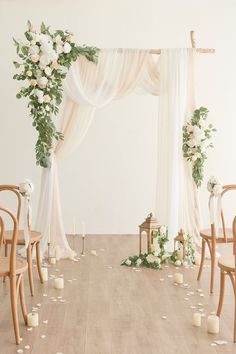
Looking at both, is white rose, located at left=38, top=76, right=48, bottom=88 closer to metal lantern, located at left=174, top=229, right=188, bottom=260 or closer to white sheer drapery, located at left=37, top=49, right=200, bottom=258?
white sheer drapery, located at left=37, top=49, right=200, bottom=258

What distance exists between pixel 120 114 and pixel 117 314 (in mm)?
3614

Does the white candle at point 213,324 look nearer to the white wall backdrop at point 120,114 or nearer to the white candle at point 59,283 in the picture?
the white candle at point 59,283

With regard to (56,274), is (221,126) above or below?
above

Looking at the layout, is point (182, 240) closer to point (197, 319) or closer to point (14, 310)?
point (197, 319)

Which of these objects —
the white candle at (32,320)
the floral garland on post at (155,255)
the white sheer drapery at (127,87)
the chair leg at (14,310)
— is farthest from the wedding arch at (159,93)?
the chair leg at (14,310)

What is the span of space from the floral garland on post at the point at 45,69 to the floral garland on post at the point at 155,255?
131cm

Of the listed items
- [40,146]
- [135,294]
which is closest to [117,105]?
[40,146]

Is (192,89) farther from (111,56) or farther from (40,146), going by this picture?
(40,146)

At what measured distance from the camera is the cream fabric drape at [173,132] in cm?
534

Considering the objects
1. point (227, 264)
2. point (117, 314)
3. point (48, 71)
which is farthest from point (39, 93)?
point (227, 264)

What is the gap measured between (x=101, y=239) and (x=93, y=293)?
2319 mm

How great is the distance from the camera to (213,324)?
11.6ft

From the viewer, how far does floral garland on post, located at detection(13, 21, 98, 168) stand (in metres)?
4.95

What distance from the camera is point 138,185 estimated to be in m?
7.09
